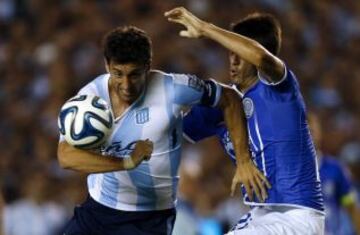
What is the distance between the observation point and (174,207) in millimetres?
6613

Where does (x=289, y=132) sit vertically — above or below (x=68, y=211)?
above

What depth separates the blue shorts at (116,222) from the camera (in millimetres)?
6457

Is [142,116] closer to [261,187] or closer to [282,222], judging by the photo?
[261,187]

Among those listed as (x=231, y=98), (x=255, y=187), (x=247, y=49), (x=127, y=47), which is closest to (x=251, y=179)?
(x=255, y=187)

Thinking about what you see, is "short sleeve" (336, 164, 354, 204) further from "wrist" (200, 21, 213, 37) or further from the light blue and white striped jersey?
"wrist" (200, 21, 213, 37)

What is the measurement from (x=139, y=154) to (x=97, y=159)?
21 centimetres

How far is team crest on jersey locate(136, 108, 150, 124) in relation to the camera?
247 inches

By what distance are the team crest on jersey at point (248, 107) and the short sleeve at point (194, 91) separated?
18 cm

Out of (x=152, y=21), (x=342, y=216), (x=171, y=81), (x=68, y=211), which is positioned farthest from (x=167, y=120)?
(x=152, y=21)

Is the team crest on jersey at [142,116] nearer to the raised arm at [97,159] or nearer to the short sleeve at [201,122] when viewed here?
the raised arm at [97,159]

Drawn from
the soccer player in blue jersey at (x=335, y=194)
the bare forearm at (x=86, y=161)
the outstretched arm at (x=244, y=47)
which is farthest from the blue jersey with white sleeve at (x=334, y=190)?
the bare forearm at (x=86, y=161)

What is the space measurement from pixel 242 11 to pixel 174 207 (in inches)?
224

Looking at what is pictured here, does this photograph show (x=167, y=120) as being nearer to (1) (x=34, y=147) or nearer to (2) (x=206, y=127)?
(2) (x=206, y=127)

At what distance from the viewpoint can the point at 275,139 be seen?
20.1ft
